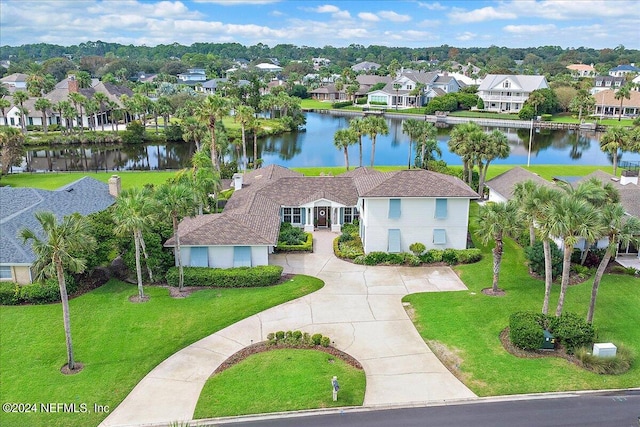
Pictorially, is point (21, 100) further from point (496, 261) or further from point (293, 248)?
point (496, 261)

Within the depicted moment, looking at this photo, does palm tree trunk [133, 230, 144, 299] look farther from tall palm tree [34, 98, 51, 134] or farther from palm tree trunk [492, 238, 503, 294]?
tall palm tree [34, 98, 51, 134]

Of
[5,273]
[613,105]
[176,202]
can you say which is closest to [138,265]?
[176,202]

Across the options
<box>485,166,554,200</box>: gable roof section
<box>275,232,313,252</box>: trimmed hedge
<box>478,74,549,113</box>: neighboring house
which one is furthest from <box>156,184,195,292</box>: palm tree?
<box>478,74,549,113</box>: neighboring house

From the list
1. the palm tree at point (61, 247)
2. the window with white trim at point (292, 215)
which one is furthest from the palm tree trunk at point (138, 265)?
the window with white trim at point (292, 215)

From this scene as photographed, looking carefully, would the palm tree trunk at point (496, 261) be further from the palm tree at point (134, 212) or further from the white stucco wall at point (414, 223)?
the palm tree at point (134, 212)

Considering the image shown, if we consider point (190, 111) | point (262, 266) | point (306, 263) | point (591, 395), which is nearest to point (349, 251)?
point (306, 263)
